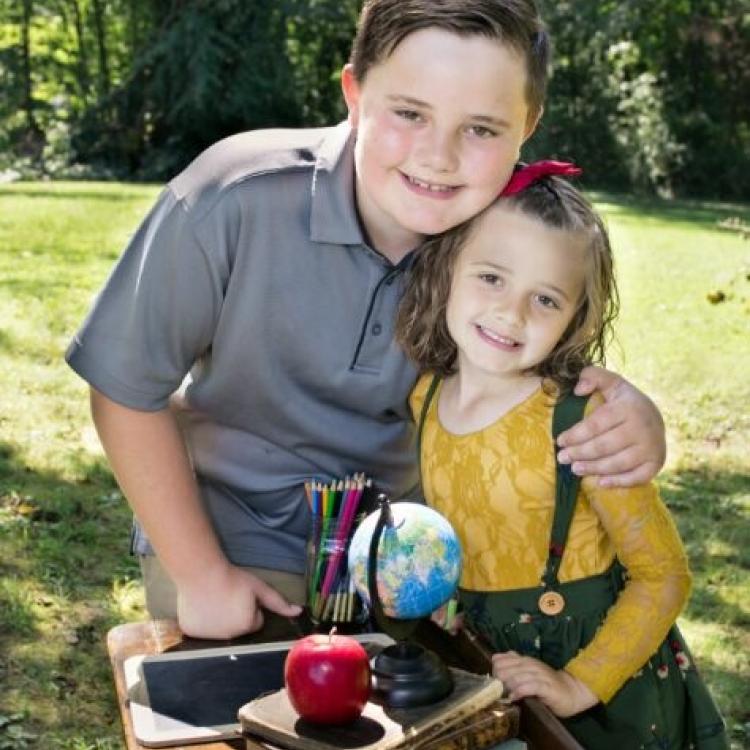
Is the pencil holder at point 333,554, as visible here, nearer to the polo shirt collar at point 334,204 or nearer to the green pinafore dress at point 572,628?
the green pinafore dress at point 572,628

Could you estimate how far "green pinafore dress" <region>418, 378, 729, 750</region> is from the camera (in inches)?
95.4

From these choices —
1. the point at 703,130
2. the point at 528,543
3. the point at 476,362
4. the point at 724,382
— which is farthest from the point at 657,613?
the point at 703,130

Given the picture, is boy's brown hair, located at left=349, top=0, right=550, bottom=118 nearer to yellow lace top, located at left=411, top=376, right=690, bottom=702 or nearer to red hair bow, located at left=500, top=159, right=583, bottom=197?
red hair bow, located at left=500, top=159, right=583, bottom=197

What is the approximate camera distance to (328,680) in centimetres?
176

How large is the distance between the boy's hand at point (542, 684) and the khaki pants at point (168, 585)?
62cm

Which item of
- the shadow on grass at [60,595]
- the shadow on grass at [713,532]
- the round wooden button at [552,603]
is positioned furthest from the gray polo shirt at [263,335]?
the shadow on grass at [713,532]

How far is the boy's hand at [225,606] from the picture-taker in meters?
2.35

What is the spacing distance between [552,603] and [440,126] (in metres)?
0.90

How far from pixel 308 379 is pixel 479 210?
51 centimetres

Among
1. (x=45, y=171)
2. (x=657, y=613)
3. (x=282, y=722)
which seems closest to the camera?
(x=282, y=722)

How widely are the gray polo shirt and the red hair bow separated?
1.02 feet

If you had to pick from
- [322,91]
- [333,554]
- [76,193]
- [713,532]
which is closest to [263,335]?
[333,554]

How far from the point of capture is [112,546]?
462 cm

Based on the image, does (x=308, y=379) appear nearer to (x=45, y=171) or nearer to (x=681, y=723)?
(x=681, y=723)
